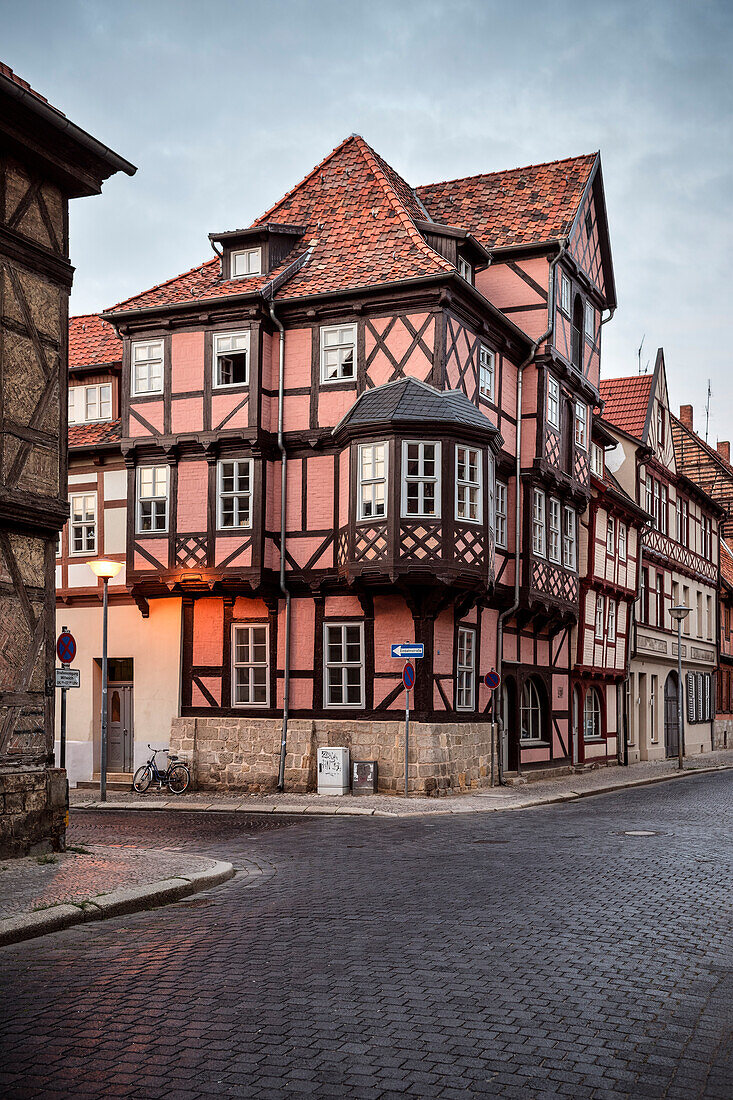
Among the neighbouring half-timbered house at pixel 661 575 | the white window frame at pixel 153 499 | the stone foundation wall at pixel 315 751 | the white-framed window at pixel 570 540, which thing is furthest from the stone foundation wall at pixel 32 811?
the neighbouring half-timbered house at pixel 661 575

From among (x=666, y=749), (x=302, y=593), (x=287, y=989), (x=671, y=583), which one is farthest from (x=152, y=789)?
(x=671, y=583)

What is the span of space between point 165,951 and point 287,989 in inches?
68.8

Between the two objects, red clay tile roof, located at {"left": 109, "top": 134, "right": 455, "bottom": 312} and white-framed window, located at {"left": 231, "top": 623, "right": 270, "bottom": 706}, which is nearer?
red clay tile roof, located at {"left": 109, "top": 134, "right": 455, "bottom": 312}

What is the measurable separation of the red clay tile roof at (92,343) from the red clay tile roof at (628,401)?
64.6 ft

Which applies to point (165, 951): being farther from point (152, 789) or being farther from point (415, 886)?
point (152, 789)

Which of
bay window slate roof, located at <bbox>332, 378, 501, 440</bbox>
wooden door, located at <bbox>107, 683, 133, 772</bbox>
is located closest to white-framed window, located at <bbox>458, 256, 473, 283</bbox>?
bay window slate roof, located at <bbox>332, 378, 501, 440</bbox>

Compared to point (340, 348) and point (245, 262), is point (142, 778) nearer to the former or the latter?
point (340, 348)

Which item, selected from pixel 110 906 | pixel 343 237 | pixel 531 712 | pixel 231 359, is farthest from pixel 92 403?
pixel 110 906

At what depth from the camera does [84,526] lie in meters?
28.5

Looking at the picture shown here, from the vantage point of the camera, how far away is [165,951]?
8602 millimetres

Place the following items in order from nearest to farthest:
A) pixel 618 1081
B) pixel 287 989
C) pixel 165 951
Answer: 1. pixel 618 1081
2. pixel 287 989
3. pixel 165 951

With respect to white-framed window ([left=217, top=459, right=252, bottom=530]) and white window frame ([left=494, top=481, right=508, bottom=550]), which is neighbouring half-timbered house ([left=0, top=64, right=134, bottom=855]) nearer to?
white-framed window ([left=217, top=459, right=252, bottom=530])

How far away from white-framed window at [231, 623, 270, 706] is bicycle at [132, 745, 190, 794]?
1889 millimetres

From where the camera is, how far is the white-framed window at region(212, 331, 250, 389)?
84.4ft
